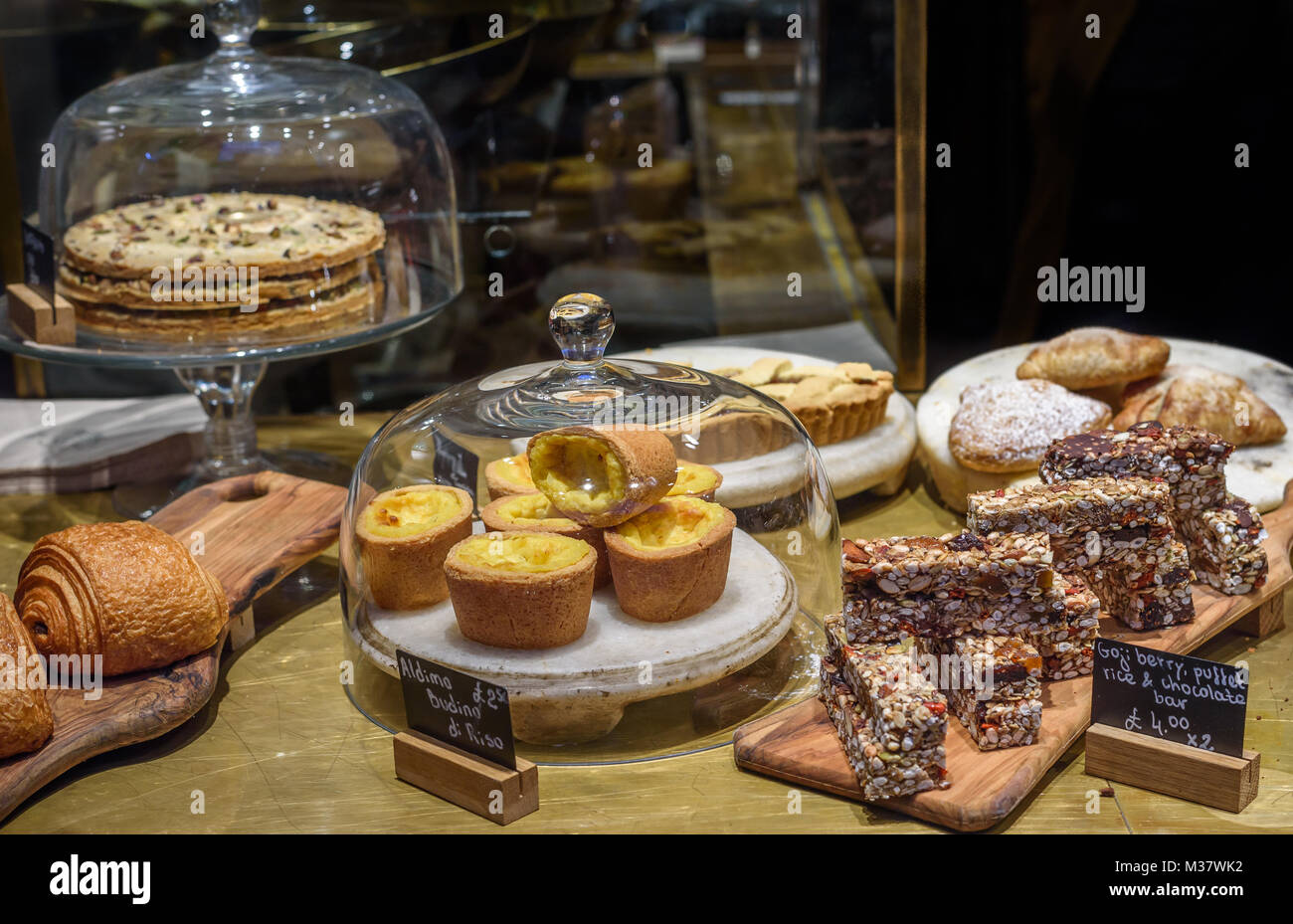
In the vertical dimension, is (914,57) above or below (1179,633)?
above

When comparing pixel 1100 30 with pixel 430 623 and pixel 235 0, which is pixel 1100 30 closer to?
pixel 235 0

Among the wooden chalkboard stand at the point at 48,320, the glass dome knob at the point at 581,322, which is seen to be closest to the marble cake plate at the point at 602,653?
the glass dome knob at the point at 581,322

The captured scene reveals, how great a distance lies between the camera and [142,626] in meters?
1.89

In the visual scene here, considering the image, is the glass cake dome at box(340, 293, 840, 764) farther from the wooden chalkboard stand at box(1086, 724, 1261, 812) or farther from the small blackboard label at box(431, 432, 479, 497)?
the wooden chalkboard stand at box(1086, 724, 1261, 812)

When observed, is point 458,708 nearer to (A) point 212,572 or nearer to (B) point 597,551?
(B) point 597,551

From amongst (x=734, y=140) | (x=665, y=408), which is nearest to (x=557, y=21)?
(x=734, y=140)

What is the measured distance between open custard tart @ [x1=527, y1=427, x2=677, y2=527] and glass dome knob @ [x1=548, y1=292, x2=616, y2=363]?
156mm

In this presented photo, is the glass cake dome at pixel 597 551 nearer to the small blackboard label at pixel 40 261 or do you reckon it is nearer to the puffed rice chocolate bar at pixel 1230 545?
the puffed rice chocolate bar at pixel 1230 545

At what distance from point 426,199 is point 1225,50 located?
1858mm

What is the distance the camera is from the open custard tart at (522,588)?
172 cm

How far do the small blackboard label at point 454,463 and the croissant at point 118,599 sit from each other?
1.27 feet

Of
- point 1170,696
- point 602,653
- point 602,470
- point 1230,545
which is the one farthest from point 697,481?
point 1230,545

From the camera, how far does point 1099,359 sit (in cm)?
264

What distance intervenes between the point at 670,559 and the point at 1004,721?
1.55ft
